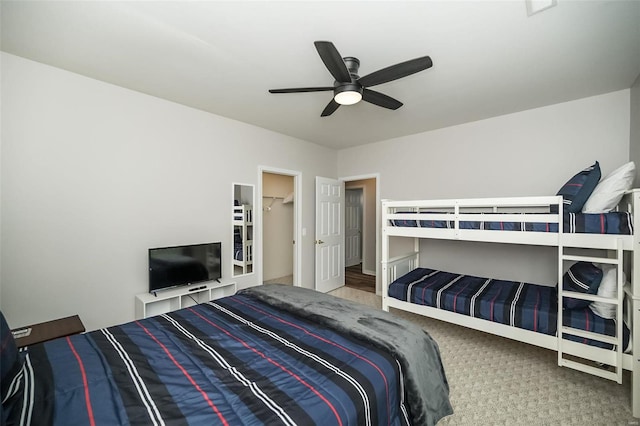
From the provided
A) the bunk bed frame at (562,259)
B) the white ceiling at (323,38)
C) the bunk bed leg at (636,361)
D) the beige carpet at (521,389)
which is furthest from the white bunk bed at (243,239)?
the bunk bed leg at (636,361)

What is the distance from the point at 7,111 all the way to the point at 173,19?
61.7 inches

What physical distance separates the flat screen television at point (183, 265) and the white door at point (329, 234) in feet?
5.64

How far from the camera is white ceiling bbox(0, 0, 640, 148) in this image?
1593 mm

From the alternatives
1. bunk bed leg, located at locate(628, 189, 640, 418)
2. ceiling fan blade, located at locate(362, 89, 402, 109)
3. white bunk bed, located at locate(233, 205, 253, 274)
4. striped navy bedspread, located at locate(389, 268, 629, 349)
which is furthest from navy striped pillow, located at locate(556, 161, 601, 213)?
white bunk bed, located at locate(233, 205, 253, 274)

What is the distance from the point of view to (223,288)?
3230 mm

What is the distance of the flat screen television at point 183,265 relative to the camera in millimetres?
2691

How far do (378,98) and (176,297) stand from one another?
109 inches

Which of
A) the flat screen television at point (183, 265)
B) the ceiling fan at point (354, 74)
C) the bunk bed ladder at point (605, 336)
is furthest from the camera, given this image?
the flat screen television at point (183, 265)

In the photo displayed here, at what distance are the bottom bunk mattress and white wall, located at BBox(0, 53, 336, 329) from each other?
112 cm

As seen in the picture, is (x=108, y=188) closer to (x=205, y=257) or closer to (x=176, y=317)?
(x=205, y=257)

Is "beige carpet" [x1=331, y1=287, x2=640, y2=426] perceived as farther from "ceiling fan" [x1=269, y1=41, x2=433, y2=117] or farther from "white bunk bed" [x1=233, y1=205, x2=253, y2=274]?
"white bunk bed" [x1=233, y1=205, x2=253, y2=274]

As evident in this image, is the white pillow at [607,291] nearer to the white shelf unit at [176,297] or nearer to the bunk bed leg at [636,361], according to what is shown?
the bunk bed leg at [636,361]

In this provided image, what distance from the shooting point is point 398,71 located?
172 cm

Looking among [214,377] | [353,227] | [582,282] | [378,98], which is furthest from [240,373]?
[353,227]
